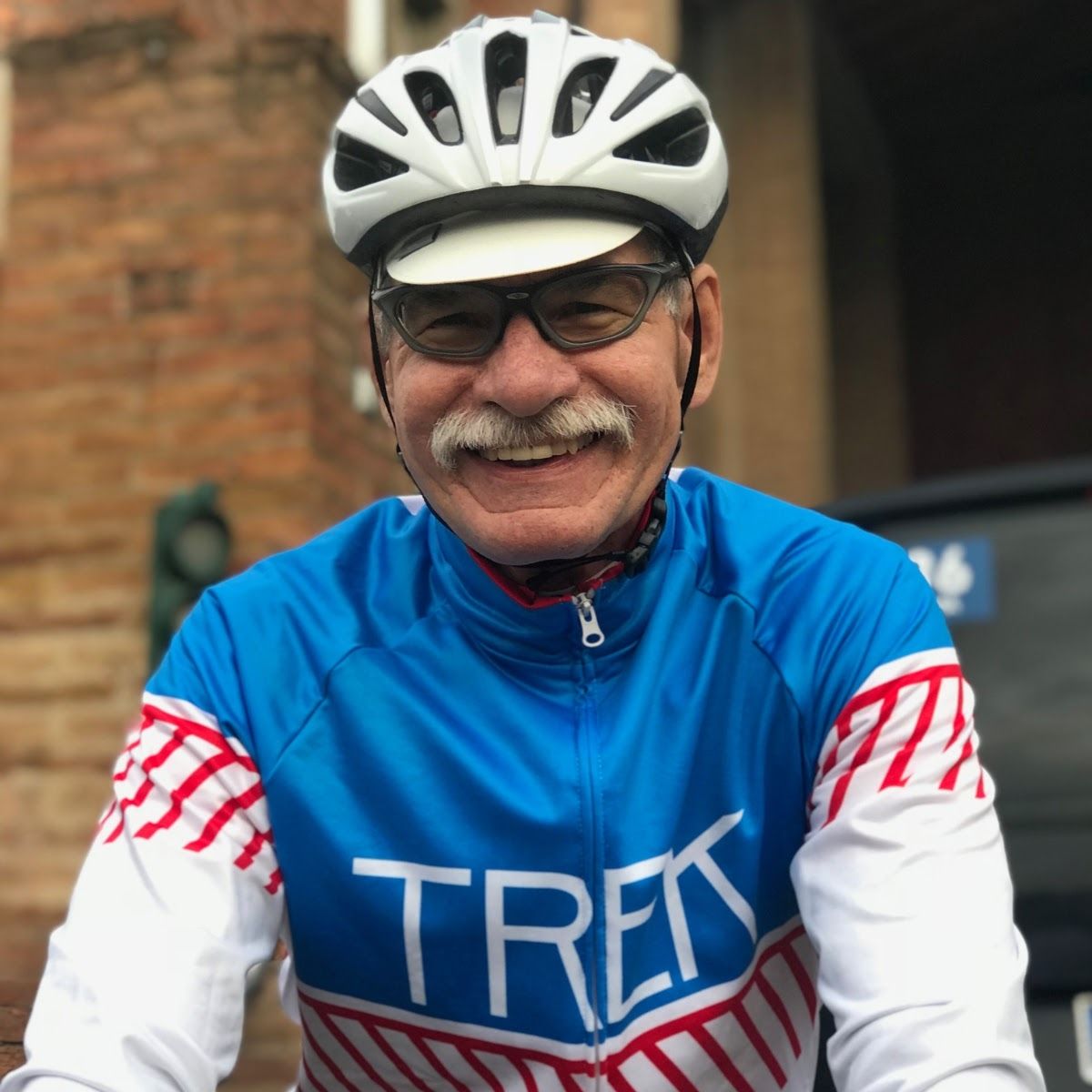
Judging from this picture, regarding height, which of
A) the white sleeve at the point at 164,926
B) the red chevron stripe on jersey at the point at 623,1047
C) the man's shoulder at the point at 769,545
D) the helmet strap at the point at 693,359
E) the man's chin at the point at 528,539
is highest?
the helmet strap at the point at 693,359

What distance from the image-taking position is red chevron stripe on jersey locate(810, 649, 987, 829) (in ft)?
6.23

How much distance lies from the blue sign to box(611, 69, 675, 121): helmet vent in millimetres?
1266

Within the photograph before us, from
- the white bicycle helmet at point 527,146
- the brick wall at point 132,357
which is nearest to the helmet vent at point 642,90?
the white bicycle helmet at point 527,146

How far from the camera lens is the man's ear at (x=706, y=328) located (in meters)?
2.26

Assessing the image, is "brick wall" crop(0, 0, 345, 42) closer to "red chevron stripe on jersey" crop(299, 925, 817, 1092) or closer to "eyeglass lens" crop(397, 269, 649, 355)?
"eyeglass lens" crop(397, 269, 649, 355)

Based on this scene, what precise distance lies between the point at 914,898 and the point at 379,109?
48.6 inches

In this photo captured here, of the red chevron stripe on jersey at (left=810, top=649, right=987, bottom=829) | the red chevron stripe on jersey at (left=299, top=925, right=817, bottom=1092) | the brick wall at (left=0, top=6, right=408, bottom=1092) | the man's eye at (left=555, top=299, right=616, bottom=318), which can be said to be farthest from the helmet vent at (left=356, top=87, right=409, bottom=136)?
the brick wall at (left=0, top=6, right=408, bottom=1092)

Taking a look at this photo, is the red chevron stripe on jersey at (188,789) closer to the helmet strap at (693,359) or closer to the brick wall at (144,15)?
the helmet strap at (693,359)

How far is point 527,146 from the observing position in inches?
81.8

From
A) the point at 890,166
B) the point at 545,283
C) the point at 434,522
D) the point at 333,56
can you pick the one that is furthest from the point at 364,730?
the point at 890,166

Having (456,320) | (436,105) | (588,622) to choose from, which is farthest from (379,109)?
(588,622)

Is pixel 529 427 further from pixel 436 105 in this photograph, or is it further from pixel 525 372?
pixel 436 105

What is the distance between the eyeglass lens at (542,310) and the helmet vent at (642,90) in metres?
0.25

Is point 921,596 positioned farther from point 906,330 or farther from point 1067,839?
point 906,330
